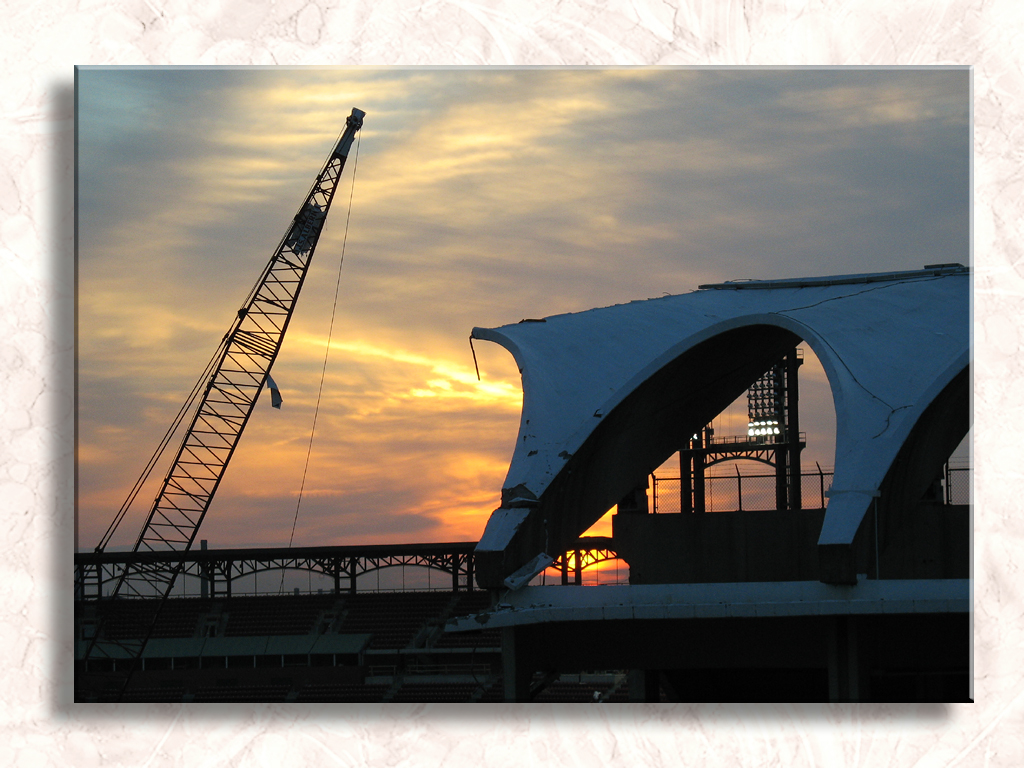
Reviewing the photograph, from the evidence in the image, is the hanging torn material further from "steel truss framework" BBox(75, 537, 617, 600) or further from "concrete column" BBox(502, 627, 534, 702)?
A: "steel truss framework" BBox(75, 537, 617, 600)

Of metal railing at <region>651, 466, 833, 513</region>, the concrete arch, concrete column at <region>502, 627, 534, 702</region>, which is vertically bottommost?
concrete column at <region>502, 627, 534, 702</region>

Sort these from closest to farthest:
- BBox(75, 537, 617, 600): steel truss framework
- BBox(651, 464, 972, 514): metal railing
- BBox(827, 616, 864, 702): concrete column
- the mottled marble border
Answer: the mottled marble border → BBox(827, 616, 864, 702): concrete column → BBox(651, 464, 972, 514): metal railing → BBox(75, 537, 617, 600): steel truss framework

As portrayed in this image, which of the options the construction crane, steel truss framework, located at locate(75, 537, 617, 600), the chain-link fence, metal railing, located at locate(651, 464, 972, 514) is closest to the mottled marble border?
the chain-link fence

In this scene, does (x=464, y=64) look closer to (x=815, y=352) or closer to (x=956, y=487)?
(x=815, y=352)

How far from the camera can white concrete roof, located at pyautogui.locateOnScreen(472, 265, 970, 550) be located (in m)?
18.0

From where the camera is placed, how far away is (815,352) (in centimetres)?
1994

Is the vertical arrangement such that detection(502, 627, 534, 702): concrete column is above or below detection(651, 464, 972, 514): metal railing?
below

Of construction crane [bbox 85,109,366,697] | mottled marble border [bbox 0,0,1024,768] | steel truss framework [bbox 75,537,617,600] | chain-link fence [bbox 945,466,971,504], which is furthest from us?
steel truss framework [bbox 75,537,617,600]

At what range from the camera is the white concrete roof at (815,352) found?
18.0m

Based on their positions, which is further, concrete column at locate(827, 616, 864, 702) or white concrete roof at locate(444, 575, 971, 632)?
concrete column at locate(827, 616, 864, 702)

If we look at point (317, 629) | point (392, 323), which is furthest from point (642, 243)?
point (317, 629)

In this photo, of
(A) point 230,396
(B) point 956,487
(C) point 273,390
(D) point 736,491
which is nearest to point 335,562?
(A) point 230,396

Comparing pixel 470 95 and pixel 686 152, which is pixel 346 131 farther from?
pixel 686 152

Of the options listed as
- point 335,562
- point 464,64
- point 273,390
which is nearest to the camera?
point 464,64
